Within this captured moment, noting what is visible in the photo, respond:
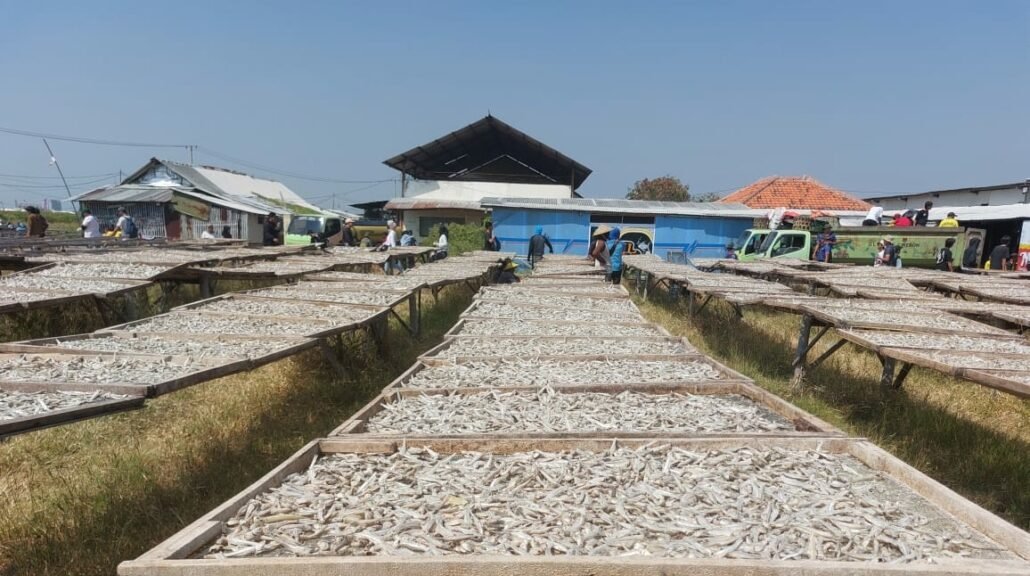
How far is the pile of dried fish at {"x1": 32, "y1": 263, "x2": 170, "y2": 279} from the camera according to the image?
7.35 metres

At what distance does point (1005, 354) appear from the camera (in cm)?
465

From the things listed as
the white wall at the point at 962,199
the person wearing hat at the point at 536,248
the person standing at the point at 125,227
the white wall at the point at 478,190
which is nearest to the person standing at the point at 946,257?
the white wall at the point at 962,199

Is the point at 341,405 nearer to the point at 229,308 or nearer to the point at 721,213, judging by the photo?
the point at 229,308

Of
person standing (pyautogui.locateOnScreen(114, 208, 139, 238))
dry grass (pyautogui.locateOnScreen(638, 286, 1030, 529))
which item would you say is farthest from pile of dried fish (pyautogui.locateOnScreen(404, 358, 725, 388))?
person standing (pyautogui.locateOnScreen(114, 208, 139, 238))

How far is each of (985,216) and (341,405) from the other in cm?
2301

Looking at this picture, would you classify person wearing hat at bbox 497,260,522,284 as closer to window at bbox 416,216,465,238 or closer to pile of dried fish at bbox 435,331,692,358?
pile of dried fish at bbox 435,331,692,358

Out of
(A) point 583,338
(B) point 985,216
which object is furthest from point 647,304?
(B) point 985,216

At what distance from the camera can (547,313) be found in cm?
690

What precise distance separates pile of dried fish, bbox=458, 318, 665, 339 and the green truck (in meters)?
12.1

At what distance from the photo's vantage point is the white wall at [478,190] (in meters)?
27.8

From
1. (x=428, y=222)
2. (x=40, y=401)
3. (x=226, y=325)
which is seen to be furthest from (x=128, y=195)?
(x=40, y=401)

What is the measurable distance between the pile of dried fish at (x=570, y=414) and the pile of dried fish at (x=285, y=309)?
2571mm

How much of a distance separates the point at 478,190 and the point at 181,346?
2433cm

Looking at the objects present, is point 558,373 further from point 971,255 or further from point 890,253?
point 971,255
